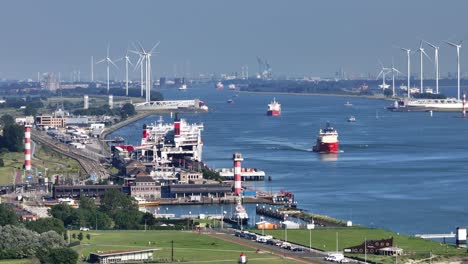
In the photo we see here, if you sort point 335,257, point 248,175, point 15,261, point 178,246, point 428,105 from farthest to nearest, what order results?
point 428,105, point 248,175, point 178,246, point 15,261, point 335,257

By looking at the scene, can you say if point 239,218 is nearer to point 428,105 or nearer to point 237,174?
point 237,174

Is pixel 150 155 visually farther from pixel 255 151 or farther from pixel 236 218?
pixel 236 218

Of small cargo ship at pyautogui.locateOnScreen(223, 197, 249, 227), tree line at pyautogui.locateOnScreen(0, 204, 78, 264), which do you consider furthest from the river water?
tree line at pyautogui.locateOnScreen(0, 204, 78, 264)

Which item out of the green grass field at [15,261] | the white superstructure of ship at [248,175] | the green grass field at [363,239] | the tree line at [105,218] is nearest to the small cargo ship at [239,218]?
the tree line at [105,218]

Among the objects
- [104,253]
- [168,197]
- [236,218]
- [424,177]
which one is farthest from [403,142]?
[104,253]

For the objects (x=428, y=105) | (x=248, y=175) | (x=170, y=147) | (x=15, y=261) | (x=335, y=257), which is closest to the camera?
(x=335, y=257)

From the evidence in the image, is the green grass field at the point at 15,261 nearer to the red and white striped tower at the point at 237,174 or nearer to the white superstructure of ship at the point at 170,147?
the red and white striped tower at the point at 237,174

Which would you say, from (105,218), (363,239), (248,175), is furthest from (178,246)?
(248,175)

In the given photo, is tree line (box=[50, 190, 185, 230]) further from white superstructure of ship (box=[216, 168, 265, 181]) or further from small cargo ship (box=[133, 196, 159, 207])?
white superstructure of ship (box=[216, 168, 265, 181])
